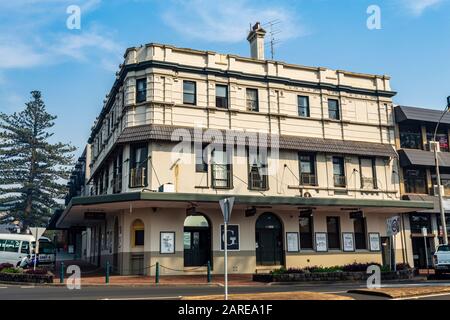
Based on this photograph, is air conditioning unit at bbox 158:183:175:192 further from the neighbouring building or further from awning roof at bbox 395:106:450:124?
awning roof at bbox 395:106:450:124

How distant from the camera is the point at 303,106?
A: 31.2 m

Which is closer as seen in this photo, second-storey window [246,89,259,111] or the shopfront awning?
the shopfront awning

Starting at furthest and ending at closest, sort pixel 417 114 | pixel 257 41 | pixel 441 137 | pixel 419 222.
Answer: pixel 441 137 < pixel 417 114 < pixel 419 222 < pixel 257 41

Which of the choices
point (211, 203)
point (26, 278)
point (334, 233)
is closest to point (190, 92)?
point (211, 203)

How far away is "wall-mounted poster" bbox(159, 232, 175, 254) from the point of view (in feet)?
83.9

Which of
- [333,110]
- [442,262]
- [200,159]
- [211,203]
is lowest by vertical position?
[442,262]

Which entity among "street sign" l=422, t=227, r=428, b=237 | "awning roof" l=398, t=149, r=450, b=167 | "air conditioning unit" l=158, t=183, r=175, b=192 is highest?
"awning roof" l=398, t=149, r=450, b=167

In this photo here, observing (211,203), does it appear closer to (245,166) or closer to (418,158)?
(245,166)

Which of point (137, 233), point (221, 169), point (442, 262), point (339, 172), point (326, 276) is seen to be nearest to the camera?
point (326, 276)

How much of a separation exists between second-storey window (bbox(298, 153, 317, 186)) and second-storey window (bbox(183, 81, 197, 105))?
→ 291 inches

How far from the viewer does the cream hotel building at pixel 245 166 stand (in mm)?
26250

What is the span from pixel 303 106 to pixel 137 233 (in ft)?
42.9

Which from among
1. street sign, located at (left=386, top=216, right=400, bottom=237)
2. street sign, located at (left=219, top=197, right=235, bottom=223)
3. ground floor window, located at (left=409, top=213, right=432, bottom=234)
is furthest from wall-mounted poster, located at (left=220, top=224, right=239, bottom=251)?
street sign, located at (left=219, top=197, right=235, bottom=223)
